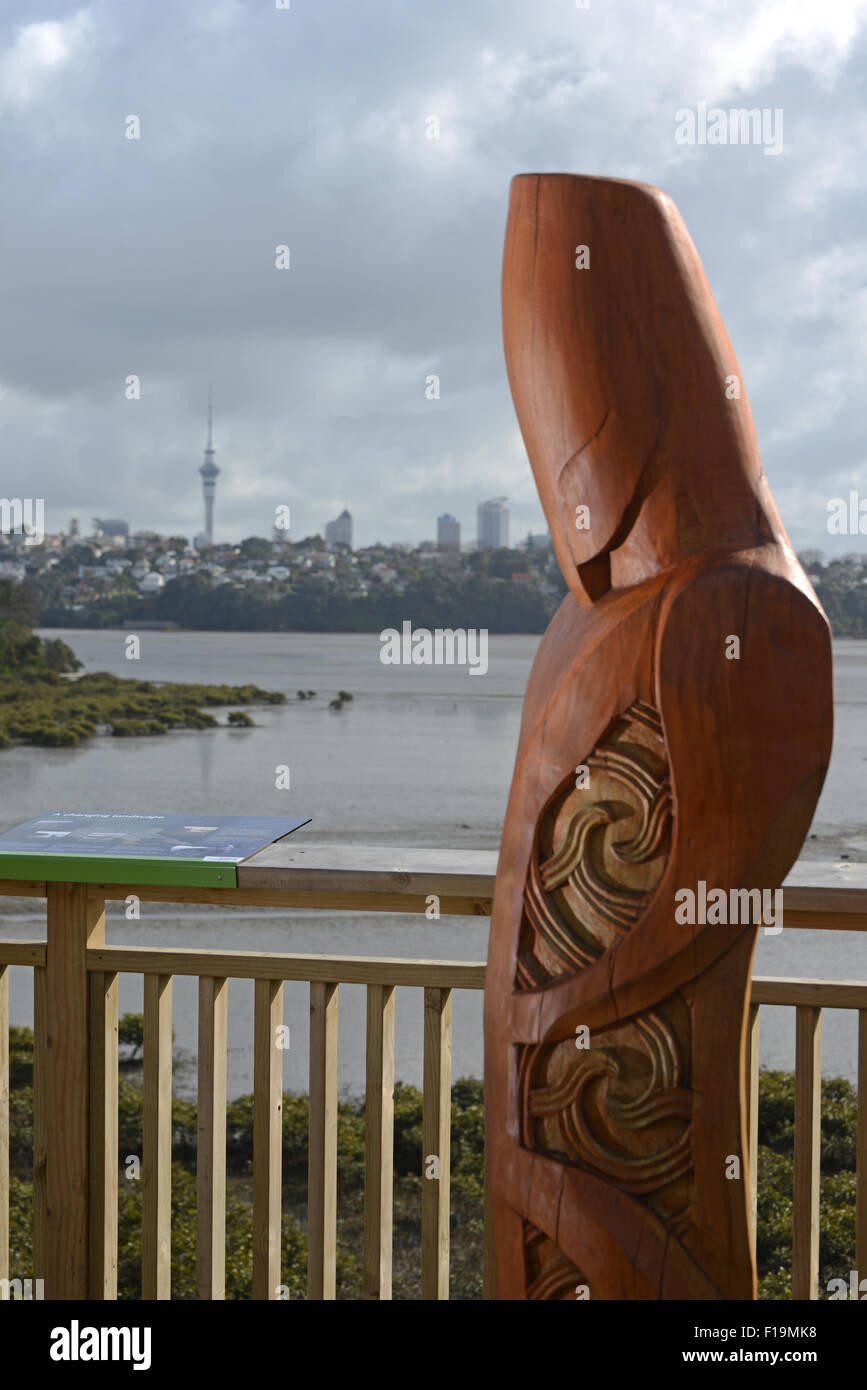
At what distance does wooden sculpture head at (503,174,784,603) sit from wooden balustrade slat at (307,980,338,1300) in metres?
0.87

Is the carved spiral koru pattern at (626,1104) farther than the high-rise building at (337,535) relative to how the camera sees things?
No

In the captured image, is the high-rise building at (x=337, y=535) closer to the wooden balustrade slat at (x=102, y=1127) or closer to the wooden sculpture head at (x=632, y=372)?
the wooden balustrade slat at (x=102, y=1127)

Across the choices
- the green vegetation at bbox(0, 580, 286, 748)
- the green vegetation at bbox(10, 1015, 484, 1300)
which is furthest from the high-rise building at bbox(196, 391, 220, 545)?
the green vegetation at bbox(10, 1015, 484, 1300)

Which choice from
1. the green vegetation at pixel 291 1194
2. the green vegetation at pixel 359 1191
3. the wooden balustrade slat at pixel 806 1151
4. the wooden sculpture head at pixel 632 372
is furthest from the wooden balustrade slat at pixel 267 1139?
the green vegetation at pixel 291 1194

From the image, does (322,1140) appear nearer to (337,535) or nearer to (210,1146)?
(210,1146)

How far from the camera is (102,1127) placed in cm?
173

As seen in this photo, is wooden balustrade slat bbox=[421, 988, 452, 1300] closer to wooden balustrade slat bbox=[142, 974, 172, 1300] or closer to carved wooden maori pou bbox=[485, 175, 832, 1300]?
wooden balustrade slat bbox=[142, 974, 172, 1300]

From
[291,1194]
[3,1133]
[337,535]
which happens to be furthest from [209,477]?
[3,1133]

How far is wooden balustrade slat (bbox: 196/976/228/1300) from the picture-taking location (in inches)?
66.4

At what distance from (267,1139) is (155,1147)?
0.17 metres

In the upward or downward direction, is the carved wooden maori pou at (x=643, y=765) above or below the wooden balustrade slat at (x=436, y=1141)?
above

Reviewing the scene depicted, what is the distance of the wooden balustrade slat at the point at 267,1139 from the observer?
5.47ft

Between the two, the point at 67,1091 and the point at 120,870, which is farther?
the point at 67,1091

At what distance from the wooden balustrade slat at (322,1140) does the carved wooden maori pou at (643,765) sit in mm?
556
